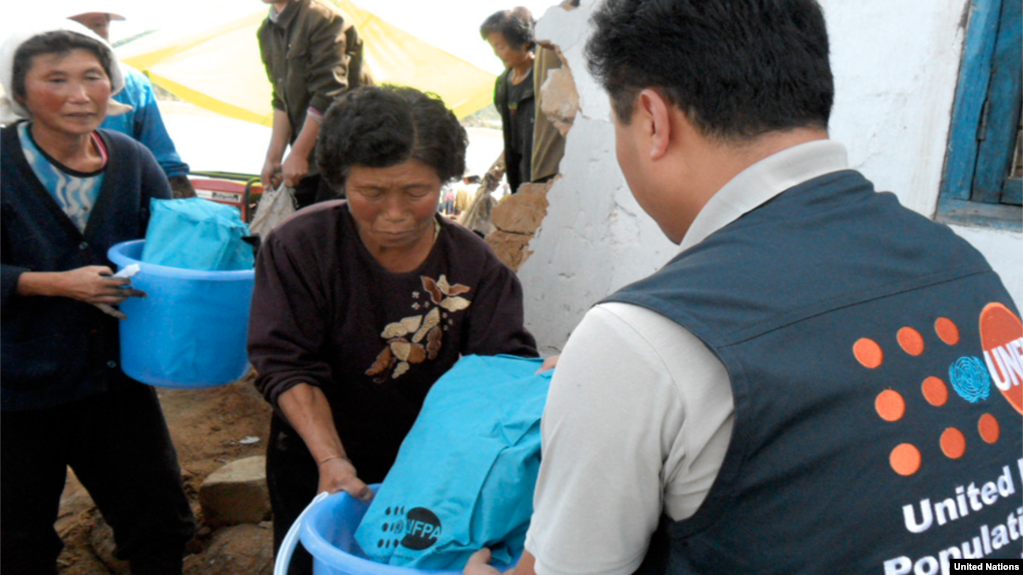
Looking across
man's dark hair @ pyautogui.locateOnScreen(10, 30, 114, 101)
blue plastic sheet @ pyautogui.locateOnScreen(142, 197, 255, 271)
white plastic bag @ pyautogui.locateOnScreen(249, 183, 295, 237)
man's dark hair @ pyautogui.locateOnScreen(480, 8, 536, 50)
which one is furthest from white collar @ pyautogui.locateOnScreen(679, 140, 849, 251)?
man's dark hair @ pyautogui.locateOnScreen(480, 8, 536, 50)

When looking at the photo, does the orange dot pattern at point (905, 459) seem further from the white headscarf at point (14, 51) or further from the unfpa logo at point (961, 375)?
the white headscarf at point (14, 51)

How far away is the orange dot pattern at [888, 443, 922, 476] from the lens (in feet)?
2.76

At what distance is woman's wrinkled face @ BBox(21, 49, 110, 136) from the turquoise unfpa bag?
1.63 m

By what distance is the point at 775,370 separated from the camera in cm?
81

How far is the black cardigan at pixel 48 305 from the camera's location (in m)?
2.23

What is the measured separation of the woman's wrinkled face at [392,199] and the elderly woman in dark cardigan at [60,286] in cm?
85

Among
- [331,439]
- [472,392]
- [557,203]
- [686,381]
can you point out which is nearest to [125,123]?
[557,203]

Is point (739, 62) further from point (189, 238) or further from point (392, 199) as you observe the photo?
point (189, 238)

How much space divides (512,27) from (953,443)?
4.80 m

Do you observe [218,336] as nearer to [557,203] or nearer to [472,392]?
[472,392]

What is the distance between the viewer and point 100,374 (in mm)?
2387

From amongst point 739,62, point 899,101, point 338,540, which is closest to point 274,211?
point 338,540

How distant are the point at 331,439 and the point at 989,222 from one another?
1926 mm

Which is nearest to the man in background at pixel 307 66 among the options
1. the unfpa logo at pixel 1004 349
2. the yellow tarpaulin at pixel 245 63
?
the unfpa logo at pixel 1004 349
